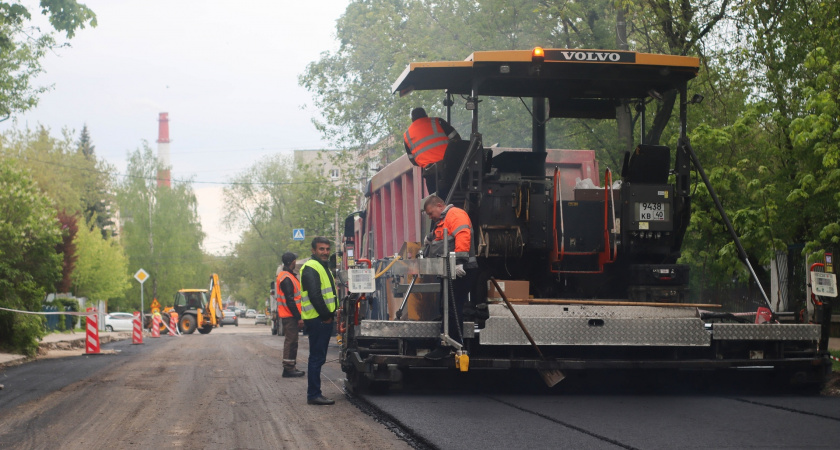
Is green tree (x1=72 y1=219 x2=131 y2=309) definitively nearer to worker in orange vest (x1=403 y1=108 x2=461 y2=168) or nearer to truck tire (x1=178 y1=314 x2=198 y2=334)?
truck tire (x1=178 y1=314 x2=198 y2=334)

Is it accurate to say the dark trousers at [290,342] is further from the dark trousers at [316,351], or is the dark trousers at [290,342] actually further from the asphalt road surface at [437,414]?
the dark trousers at [316,351]

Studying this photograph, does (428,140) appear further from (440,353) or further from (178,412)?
(178,412)

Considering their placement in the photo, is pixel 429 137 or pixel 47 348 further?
pixel 47 348

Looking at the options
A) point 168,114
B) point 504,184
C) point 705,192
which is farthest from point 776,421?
point 168,114

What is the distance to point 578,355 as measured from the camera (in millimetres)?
9375

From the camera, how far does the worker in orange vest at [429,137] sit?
9789 mm

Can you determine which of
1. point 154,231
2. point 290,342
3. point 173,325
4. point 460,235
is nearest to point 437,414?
point 460,235

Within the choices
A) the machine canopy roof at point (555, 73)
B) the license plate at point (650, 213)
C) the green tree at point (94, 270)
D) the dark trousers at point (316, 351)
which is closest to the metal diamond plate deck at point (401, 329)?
the dark trousers at point (316, 351)

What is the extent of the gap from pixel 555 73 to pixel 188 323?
120ft

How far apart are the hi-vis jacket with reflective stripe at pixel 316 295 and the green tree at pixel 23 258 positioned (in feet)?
37.8

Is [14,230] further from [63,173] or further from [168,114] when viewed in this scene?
[168,114]

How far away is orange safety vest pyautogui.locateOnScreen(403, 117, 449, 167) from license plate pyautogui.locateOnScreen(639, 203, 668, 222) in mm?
1967

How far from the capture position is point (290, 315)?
1325 centimetres

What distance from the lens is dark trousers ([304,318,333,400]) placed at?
9.31 meters
